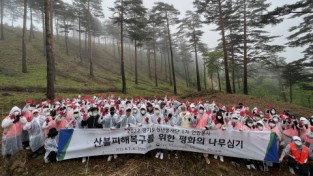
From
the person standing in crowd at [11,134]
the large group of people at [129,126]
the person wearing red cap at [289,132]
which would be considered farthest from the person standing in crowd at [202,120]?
the person standing in crowd at [11,134]

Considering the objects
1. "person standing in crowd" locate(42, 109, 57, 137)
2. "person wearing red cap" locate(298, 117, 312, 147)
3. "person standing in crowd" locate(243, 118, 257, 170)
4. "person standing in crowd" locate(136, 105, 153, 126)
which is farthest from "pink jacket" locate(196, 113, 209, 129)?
"person standing in crowd" locate(42, 109, 57, 137)

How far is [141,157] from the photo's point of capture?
21.5 ft

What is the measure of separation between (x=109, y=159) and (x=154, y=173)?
69.5 inches

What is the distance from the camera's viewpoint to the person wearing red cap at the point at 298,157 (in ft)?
19.7

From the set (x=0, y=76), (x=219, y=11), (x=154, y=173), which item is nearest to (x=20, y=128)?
(x=154, y=173)

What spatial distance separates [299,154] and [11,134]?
10394 mm

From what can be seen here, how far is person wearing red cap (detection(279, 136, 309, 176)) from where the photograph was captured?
6.00 metres

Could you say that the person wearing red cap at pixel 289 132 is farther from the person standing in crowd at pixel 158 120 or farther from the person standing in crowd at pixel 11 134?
the person standing in crowd at pixel 11 134

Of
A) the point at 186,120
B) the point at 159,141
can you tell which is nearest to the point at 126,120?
the point at 159,141

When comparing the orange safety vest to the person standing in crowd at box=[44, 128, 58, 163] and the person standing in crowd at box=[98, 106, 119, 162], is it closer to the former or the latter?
the person standing in crowd at box=[98, 106, 119, 162]

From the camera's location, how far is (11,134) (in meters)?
6.81

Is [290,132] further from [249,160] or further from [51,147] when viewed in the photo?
[51,147]

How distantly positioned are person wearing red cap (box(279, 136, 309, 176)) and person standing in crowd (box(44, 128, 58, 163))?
26.4 ft

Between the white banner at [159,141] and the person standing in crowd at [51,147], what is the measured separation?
0.91ft
